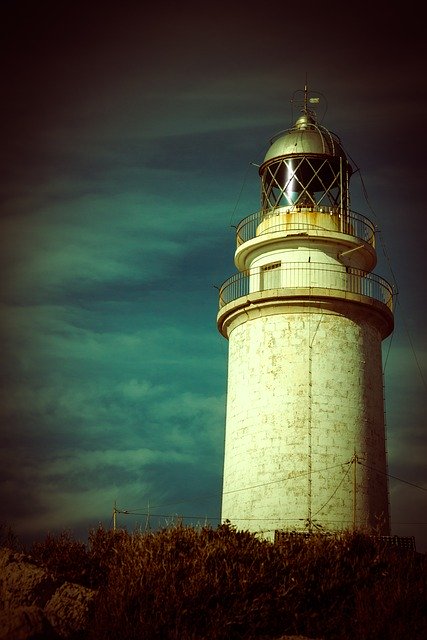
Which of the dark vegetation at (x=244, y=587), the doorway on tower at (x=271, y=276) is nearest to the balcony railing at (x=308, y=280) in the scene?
the doorway on tower at (x=271, y=276)

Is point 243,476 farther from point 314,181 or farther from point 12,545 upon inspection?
point 314,181

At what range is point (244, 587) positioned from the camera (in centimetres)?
1683

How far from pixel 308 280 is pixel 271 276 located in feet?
3.68

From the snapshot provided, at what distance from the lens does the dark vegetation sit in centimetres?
1598

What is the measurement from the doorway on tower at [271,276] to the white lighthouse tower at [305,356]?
38 mm

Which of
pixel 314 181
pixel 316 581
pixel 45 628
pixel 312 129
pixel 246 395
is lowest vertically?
pixel 45 628

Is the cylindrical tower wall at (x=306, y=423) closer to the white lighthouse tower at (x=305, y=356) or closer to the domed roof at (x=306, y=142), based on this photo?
the white lighthouse tower at (x=305, y=356)

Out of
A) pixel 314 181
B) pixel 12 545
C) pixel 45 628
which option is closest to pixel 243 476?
pixel 12 545

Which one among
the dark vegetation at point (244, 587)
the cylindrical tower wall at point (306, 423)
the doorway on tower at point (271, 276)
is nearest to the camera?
the dark vegetation at point (244, 587)

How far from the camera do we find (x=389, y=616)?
640 inches

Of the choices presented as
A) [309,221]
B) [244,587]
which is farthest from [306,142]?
[244,587]

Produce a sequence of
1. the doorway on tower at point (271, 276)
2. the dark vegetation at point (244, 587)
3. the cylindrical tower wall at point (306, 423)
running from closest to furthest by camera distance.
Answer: the dark vegetation at point (244, 587) < the cylindrical tower wall at point (306, 423) < the doorway on tower at point (271, 276)

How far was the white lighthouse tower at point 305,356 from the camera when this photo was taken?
77.8 ft

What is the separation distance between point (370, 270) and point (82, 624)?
14.0 metres
